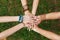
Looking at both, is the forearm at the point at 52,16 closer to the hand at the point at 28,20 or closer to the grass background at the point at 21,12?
the hand at the point at 28,20

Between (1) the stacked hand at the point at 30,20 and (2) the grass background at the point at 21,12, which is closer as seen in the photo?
(1) the stacked hand at the point at 30,20

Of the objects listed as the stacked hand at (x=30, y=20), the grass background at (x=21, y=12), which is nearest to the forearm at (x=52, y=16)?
the stacked hand at (x=30, y=20)

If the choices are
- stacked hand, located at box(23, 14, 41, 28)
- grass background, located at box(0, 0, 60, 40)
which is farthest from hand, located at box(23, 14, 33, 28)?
grass background, located at box(0, 0, 60, 40)

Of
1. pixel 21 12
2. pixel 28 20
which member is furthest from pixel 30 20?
pixel 21 12

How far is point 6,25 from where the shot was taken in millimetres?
1754

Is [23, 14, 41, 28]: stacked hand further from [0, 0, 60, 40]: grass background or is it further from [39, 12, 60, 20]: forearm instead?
[0, 0, 60, 40]: grass background

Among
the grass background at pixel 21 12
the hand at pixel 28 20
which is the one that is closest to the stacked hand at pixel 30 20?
the hand at pixel 28 20

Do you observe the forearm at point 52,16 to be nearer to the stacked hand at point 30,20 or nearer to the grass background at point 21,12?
the stacked hand at point 30,20

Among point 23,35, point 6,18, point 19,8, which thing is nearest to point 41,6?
point 19,8

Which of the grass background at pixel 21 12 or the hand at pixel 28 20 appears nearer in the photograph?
the hand at pixel 28 20

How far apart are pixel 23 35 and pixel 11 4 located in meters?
0.31

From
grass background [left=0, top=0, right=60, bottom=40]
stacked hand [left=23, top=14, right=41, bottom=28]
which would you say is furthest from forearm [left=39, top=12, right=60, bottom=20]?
grass background [left=0, top=0, right=60, bottom=40]

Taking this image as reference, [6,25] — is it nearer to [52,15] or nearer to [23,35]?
[23,35]

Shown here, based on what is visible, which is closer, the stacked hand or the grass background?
the stacked hand
